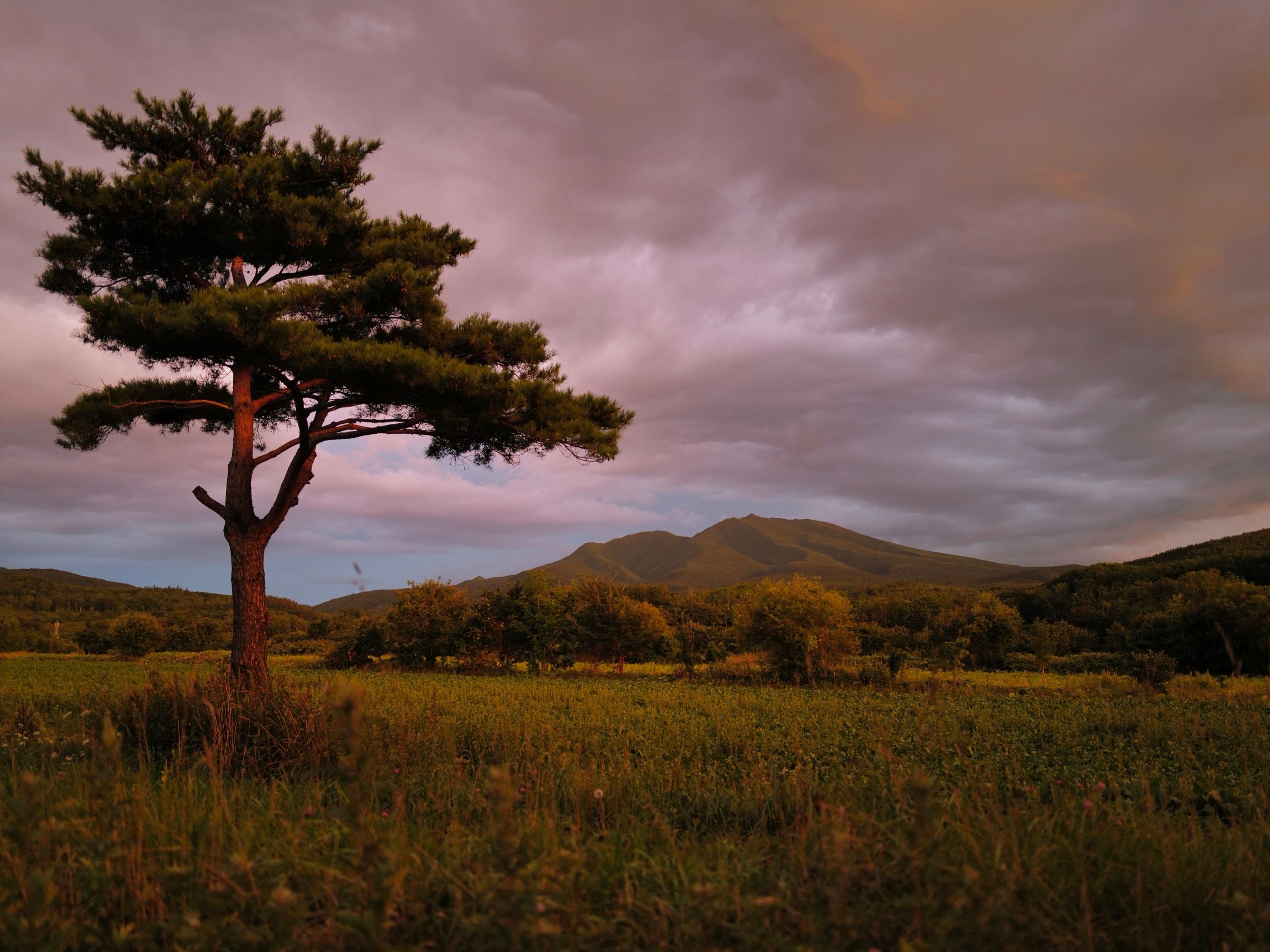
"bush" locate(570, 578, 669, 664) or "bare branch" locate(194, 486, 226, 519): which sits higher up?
"bare branch" locate(194, 486, 226, 519)

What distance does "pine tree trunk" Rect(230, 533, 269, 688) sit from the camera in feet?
29.8

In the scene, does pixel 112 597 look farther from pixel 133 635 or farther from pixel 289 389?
pixel 289 389

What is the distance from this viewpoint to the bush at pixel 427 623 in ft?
103

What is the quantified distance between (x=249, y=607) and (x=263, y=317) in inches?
160

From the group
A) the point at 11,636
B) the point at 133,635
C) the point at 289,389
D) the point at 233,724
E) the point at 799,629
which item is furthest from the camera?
the point at 11,636

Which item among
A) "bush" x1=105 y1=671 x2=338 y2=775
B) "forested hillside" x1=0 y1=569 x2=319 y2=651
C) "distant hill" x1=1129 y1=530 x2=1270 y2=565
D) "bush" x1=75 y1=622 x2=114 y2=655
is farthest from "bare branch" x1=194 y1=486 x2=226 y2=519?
"distant hill" x1=1129 y1=530 x2=1270 y2=565

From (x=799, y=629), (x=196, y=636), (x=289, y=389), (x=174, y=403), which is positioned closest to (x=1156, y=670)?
(x=799, y=629)

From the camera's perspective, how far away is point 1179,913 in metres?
2.48

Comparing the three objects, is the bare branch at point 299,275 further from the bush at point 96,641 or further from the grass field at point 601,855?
the bush at point 96,641

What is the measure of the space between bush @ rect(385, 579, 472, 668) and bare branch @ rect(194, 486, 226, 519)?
22104mm

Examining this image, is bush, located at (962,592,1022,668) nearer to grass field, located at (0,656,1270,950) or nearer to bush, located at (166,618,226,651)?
grass field, located at (0,656,1270,950)

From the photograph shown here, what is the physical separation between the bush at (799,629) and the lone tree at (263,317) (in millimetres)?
16111

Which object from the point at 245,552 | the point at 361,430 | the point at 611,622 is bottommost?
the point at 611,622

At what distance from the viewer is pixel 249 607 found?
9.41 metres
